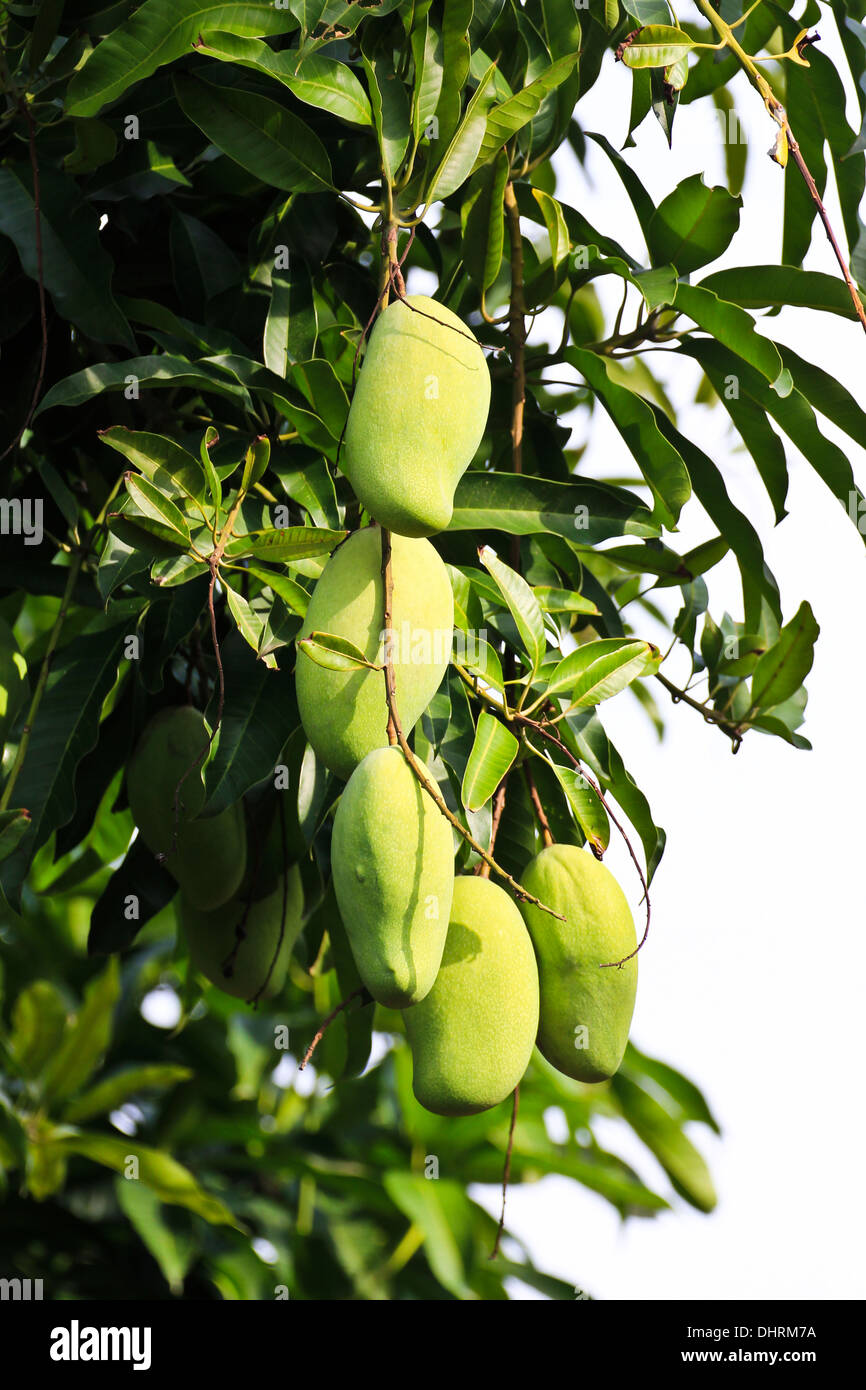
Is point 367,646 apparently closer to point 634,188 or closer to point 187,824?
point 187,824

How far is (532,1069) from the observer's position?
2.24 m

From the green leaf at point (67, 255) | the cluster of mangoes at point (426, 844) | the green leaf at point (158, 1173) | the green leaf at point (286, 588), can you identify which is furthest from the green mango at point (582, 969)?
the green leaf at point (158, 1173)

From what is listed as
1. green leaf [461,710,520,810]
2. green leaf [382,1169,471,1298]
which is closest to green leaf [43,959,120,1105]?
green leaf [382,1169,471,1298]

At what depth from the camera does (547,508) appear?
82 centimetres

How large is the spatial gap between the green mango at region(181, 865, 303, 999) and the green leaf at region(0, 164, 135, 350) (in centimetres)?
44

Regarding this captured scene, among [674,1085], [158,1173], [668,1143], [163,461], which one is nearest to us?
[163,461]

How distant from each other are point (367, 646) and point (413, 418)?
0.10 metres

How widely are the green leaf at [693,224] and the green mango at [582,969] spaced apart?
1.43ft

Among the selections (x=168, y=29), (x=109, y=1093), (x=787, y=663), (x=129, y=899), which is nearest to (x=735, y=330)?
(x=787, y=663)

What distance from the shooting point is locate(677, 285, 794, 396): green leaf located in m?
0.83

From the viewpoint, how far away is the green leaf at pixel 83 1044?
178cm

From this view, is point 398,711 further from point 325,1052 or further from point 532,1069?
point 532,1069

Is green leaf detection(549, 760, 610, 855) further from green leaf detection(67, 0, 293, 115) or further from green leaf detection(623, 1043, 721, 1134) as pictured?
green leaf detection(623, 1043, 721, 1134)
